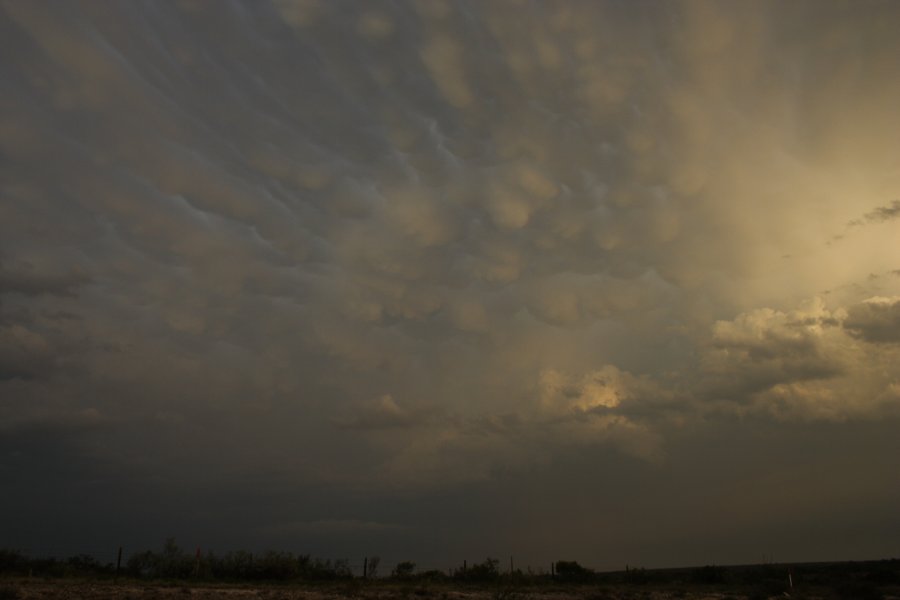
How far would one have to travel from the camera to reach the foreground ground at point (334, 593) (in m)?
31.3

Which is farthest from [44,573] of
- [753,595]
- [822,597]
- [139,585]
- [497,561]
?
[822,597]

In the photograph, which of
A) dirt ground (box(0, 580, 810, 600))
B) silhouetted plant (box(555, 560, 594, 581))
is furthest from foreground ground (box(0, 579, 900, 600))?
silhouetted plant (box(555, 560, 594, 581))

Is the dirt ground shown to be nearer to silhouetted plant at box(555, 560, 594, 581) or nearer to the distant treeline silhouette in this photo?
the distant treeline silhouette

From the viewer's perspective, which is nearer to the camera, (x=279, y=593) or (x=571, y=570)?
(x=279, y=593)

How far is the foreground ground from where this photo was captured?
31.3 m

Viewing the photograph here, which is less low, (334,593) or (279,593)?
(279,593)

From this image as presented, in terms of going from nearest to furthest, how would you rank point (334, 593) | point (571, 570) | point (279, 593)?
point (279, 593), point (334, 593), point (571, 570)

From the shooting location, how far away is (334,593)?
A: 128 feet

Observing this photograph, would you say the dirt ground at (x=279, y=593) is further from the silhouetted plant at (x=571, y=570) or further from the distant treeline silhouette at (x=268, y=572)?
the silhouetted plant at (x=571, y=570)

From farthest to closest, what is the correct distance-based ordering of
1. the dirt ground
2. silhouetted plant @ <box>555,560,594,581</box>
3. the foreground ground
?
silhouetted plant @ <box>555,560,594,581</box>, the foreground ground, the dirt ground

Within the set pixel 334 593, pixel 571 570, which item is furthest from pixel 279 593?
pixel 571 570

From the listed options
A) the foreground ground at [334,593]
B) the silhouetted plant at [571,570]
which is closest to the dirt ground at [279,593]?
the foreground ground at [334,593]

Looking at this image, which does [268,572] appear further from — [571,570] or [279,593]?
[571,570]

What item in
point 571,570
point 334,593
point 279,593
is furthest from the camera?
point 571,570
